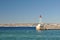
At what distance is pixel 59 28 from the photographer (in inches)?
4161

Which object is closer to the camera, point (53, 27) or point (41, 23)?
point (41, 23)

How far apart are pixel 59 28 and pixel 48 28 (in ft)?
23.2

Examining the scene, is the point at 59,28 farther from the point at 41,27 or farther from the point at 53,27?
the point at 41,27

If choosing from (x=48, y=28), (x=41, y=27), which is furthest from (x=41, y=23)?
(x=48, y=28)

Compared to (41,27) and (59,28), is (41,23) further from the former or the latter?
(59,28)

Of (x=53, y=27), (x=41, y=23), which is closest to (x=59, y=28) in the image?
(x=53, y=27)

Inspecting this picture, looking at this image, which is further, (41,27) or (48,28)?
(48,28)

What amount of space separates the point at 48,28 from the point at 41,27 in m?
9.41

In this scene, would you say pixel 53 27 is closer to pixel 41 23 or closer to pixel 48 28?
pixel 48 28

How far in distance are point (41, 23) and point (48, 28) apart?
8564 millimetres

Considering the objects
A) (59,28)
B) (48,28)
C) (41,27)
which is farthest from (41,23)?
(59,28)

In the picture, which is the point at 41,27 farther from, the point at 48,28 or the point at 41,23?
the point at 48,28

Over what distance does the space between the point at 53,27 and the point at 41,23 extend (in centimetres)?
1133

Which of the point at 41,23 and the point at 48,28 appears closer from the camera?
the point at 41,23
